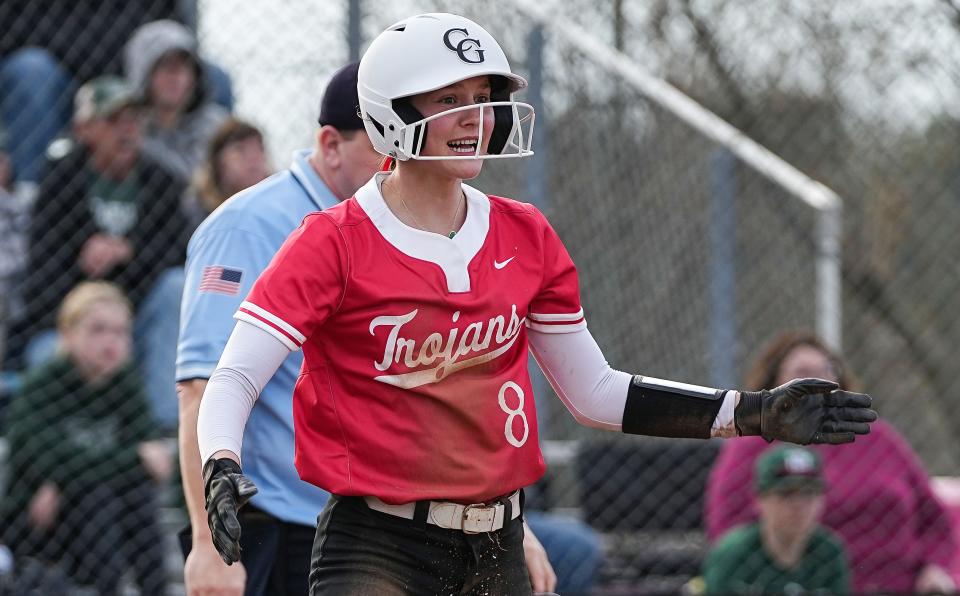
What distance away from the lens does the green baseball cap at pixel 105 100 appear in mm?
5762

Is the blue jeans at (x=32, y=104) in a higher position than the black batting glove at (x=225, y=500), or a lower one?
lower

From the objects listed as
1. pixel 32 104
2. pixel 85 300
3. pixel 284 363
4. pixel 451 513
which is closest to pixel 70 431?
pixel 85 300

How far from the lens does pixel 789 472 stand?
5332 mm

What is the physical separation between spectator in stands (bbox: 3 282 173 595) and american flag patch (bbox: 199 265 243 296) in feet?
7.63

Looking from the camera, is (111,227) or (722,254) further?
(722,254)

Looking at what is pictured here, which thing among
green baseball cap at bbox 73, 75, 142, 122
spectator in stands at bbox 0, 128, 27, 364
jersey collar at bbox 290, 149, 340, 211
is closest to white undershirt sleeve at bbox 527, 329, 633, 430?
jersey collar at bbox 290, 149, 340, 211

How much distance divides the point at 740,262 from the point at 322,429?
4.21 metres

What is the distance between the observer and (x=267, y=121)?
18.4ft

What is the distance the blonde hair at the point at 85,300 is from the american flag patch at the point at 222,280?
238 cm

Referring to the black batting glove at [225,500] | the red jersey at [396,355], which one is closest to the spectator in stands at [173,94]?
the red jersey at [396,355]

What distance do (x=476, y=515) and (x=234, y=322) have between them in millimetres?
775

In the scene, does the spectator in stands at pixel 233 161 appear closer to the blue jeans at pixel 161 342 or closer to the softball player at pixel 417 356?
the blue jeans at pixel 161 342

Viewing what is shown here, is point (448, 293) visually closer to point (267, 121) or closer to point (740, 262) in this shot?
point (267, 121)

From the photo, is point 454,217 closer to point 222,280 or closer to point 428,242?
point 428,242
